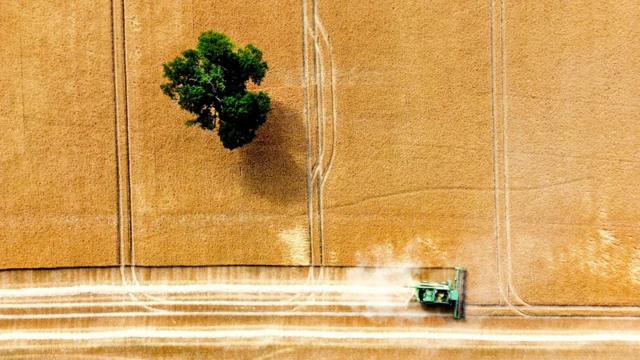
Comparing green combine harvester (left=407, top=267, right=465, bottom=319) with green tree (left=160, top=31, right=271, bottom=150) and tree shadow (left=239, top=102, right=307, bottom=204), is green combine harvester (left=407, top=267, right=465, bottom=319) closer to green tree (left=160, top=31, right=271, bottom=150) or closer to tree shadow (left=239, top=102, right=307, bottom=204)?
tree shadow (left=239, top=102, right=307, bottom=204)

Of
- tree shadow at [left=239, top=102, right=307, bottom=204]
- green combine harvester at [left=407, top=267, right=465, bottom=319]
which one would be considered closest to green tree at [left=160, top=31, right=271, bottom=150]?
tree shadow at [left=239, top=102, right=307, bottom=204]

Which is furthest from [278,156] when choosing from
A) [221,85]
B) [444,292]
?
[444,292]

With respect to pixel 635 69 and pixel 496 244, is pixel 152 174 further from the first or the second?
pixel 635 69

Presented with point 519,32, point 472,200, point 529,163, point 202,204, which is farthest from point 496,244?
point 202,204

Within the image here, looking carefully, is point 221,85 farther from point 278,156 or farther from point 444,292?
point 444,292

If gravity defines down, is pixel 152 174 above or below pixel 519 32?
below
